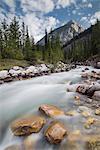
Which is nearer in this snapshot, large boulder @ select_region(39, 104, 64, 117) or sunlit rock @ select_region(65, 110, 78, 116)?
large boulder @ select_region(39, 104, 64, 117)

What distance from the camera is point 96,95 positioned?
1384 centimetres

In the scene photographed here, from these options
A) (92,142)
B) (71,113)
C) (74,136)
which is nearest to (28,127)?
(74,136)

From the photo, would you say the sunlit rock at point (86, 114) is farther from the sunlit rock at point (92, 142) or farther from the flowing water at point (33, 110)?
the sunlit rock at point (92, 142)

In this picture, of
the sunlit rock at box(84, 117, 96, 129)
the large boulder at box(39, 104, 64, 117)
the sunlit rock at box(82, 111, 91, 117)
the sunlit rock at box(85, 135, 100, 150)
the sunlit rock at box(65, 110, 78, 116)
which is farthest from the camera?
the sunlit rock at box(65, 110, 78, 116)

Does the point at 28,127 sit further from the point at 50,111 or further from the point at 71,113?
the point at 71,113

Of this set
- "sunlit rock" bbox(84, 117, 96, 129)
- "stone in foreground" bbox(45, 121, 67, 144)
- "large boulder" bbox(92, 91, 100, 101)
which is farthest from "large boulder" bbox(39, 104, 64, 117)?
"large boulder" bbox(92, 91, 100, 101)

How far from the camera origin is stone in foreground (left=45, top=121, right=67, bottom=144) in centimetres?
898

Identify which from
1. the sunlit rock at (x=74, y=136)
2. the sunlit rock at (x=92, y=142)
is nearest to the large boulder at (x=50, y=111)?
the sunlit rock at (x=74, y=136)

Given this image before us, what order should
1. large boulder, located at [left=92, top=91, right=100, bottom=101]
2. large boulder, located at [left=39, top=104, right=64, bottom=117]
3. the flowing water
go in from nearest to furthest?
the flowing water, large boulder, located at [left=39, top=104, right=64, bottom=117], large boulder, located at [left=92, top=91, right=100, bottom=101]

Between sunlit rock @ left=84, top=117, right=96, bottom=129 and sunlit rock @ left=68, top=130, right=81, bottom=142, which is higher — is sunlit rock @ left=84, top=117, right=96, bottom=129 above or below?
above

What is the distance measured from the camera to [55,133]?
Answer: 9.12 m

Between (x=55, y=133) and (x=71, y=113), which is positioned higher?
(x=71, y=113)

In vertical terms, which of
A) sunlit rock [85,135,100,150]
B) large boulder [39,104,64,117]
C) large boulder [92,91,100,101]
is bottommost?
sunlit rock [85,135,100,150]

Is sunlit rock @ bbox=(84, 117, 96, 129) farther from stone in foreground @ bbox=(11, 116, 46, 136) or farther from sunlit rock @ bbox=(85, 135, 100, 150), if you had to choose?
stone in foreground @ bbox=(11, 116, 46, 136)
